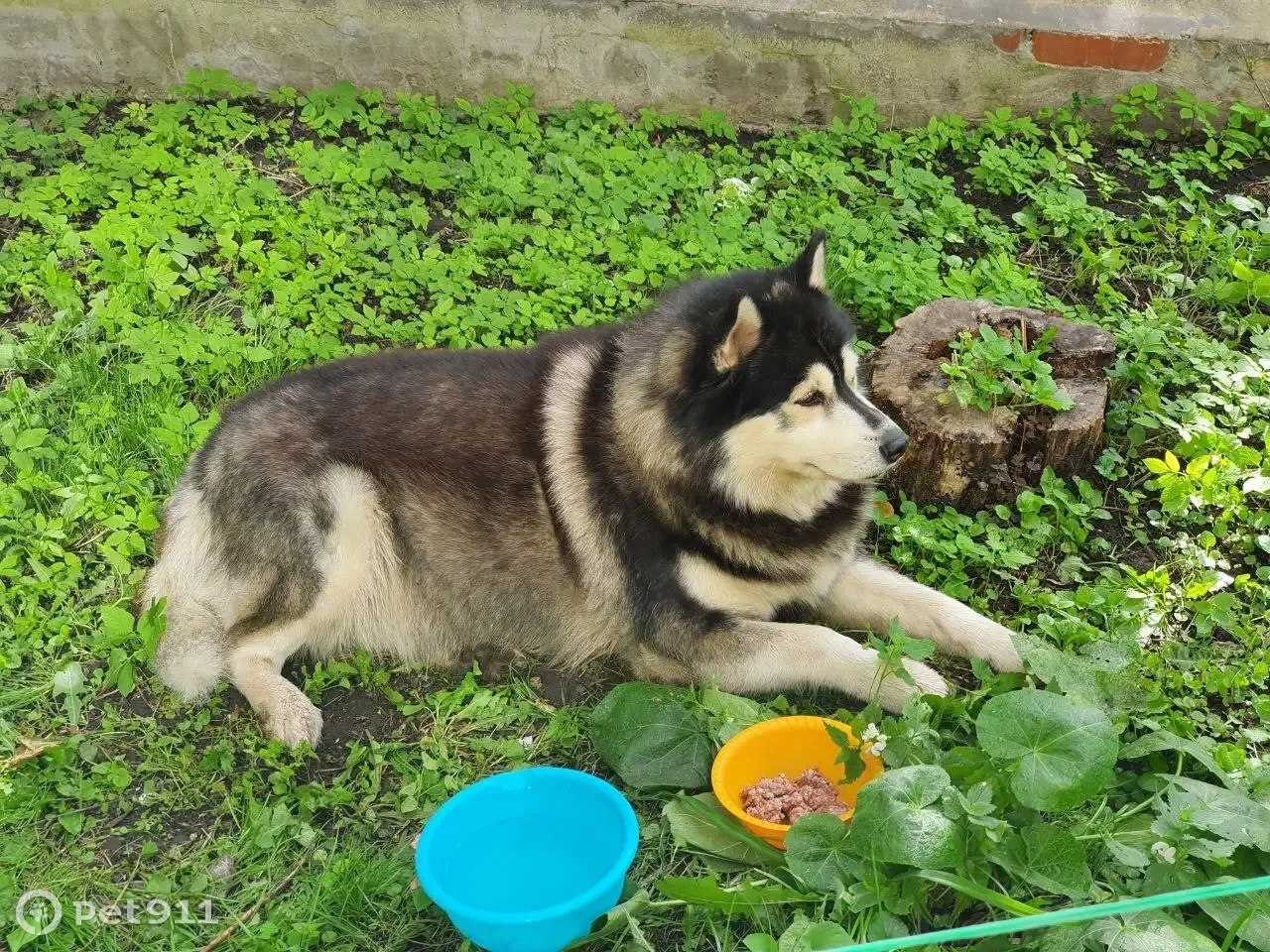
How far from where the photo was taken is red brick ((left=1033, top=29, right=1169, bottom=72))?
598cm

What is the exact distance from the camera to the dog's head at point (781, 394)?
325 centimetres

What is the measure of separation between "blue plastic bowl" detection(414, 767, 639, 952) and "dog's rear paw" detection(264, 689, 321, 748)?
2.52ft

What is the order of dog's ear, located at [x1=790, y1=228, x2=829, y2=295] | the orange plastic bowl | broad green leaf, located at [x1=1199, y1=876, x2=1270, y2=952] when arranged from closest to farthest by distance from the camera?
broad green leaf, located at [x1=1199, y1=876, x2=1270, y2=952] → the orange plastic bowl → dog's ear, located at [x1=790, y1=228, x2=829, y2=295]

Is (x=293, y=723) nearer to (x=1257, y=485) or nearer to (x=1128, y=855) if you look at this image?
(x=1128, y=855)

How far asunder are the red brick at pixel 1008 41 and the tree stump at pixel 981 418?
89.6 inches

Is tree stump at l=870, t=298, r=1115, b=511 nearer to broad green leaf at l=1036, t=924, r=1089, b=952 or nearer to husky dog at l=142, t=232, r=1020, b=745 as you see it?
husky dog at l=142, t=232, r=1020, b=745

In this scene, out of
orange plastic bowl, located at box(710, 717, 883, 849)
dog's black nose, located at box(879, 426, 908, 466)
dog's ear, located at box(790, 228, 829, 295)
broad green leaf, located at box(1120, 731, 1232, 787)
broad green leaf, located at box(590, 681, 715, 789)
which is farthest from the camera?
dog's ear, located at box(790, 228, 829, 295)

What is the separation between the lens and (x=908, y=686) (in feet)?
11.2

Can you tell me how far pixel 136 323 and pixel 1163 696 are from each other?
427 centimetres

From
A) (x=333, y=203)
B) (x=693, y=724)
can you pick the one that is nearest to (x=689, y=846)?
(x=693, y=724)

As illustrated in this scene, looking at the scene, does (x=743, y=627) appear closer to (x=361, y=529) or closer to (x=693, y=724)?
(x=693, y=724)

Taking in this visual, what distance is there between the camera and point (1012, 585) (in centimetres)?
401

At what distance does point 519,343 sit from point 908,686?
2.39m

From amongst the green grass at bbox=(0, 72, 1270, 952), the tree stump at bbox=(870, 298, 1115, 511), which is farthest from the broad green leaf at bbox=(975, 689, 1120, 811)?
the tree stump at bbox=(870, 298, 1115, 511)
